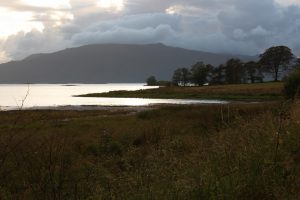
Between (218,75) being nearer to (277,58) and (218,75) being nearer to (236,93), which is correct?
(277,58)

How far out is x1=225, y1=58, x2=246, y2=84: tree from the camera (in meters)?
157

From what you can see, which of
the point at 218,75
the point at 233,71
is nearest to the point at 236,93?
the point at 233,71

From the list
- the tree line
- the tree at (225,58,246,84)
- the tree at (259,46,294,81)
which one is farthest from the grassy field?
the tree at (259,46,294,81)

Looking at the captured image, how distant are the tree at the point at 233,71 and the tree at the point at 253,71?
96.8 inches

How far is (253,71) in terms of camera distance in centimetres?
16300

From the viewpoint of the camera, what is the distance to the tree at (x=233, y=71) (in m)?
157

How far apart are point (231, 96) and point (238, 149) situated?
96.1 metres

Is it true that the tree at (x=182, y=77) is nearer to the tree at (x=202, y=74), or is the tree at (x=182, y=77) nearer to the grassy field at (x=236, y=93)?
the tree at (x=202, y=74)

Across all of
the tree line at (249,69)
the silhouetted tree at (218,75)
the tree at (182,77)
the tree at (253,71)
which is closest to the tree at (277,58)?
the tree line at (249,69)

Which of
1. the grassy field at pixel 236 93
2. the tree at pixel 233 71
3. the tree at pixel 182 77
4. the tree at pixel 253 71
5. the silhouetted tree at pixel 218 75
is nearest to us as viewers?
the grassy field at pixel 236 93

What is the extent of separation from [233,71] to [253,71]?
34.2 feet

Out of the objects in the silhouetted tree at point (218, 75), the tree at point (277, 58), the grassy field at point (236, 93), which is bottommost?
the grassy field at point (236, 93)

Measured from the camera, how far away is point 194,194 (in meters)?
6.02

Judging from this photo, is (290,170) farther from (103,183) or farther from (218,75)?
(218,75)
